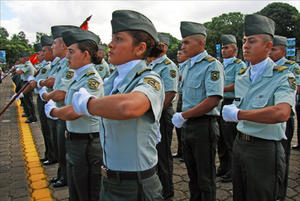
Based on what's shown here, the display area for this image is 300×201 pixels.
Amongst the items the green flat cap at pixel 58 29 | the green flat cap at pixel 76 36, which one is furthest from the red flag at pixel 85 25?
the green flat cap at pixel 58 29

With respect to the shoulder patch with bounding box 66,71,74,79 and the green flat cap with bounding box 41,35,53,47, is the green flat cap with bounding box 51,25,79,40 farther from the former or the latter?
the green flat cap with bounding box 41,35,53,47

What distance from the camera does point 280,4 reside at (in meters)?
39.1

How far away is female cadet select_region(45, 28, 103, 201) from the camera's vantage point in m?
2.64

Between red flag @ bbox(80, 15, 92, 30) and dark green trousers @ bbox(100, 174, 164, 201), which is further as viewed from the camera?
red flag @ bbox(80, 15, 92, 30)

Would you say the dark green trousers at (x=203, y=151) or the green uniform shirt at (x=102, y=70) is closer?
the dark green trousers at (x=203, y=151)

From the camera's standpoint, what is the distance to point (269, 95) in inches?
91.9

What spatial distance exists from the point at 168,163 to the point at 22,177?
2589 millimetres

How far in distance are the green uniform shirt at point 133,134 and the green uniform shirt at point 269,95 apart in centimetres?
112

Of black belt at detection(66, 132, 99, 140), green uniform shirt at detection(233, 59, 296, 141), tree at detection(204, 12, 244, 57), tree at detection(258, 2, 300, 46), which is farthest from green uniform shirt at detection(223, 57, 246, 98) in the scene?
tree at detection(204, 12, 244, 57)

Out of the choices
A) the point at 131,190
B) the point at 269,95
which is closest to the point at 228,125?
the point at 269,95

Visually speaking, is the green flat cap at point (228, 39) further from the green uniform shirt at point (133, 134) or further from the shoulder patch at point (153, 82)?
the shoulder patch at point (153, 82)

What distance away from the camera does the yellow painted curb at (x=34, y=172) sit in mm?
3802

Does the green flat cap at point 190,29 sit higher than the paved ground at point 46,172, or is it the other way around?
the green flat cap at point 190,29

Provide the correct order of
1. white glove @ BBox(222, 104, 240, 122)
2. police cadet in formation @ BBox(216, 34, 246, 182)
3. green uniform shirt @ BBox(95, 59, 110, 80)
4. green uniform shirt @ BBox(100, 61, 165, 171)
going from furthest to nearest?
green uniform shirt @ BBox(95, 59, 110, 80) → police cadet in formation @ BBox(216, 34, 246, 182) → white glove @ BBox(222, 104, 240, 122) → green uniform shirt @ BBox(100, 61, 165, 171)
